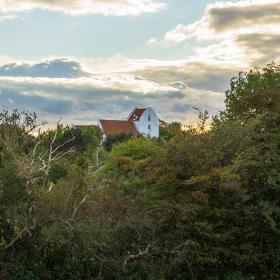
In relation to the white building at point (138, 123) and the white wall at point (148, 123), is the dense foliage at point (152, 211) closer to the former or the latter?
the white building at point (138, 123)

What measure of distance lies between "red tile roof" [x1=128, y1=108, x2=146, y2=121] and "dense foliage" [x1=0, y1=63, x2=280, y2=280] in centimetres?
8466

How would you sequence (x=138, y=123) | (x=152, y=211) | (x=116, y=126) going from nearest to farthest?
(x=152, y=211) < (x=116, y=126) < (x=138, y=123)

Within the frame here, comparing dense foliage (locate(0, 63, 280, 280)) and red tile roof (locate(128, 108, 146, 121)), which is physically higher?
red tile roof (locate(128, 108, 146, 121))

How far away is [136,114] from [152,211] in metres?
90.3

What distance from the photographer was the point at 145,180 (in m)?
19.5

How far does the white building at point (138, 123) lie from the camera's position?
10181 centimetres

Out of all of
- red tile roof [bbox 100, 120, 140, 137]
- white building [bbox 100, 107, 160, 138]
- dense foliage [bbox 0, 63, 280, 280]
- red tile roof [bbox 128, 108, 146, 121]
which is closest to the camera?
dense foliage [bbox 0, 63, 280, 280]

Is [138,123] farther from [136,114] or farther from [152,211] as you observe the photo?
[152,211]

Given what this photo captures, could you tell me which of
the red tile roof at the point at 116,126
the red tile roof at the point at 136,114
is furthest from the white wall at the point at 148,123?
the red tile roof at the point at 116,126

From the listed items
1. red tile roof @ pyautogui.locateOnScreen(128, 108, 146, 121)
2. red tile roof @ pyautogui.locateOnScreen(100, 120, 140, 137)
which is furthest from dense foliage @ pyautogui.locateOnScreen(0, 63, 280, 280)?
red tile roof @ pyautogui.locateOnScreen(128, 108, 146, 121)

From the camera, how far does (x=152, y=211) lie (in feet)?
59.8

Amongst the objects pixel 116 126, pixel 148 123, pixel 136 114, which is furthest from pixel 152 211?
pixel 136 114

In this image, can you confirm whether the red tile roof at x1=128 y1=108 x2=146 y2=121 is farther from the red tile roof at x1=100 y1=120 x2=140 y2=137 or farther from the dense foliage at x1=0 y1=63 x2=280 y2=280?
the dense foliage at x1=0 y1=63 x2=280 y2=280

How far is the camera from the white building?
334ft
